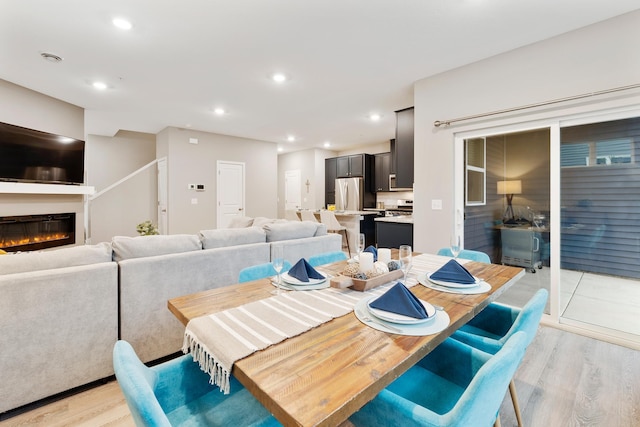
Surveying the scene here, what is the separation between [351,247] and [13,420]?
5404mm

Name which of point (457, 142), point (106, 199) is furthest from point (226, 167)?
point (457, 142)

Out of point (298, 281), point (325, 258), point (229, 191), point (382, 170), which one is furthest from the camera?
point (382, 170)

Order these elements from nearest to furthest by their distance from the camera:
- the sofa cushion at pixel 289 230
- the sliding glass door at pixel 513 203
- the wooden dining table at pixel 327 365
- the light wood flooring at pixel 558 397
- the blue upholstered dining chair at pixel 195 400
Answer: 1. the wooden dining table at pixel 327 365
2. the blue upholstered dining chair at pixel 195 400
3. the light wood flooring at pixel 558 397
4. the sofa cushion at pixel 289 230
5. the sliding glass door at pixel 513 203

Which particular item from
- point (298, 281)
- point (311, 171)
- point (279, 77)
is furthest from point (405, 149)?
point (311, 171)

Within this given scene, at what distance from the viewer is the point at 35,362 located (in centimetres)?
169

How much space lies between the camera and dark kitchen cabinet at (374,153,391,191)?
7464mm

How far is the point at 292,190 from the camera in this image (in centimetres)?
902

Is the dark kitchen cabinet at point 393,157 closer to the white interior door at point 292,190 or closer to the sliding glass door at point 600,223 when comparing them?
the white interior door at point 292,190

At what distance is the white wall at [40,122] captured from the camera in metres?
3.88

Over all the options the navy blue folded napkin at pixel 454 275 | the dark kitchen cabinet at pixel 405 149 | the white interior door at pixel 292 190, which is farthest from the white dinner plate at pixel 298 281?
the white interior door at pixel 292 190

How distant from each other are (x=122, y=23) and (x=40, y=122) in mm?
2897

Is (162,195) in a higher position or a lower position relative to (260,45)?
lower

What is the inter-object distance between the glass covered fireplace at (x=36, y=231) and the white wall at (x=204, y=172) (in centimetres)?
161

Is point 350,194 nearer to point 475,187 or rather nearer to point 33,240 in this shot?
point 475,187
